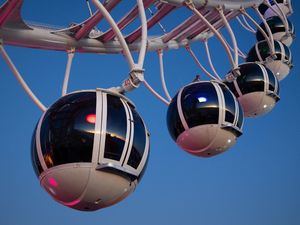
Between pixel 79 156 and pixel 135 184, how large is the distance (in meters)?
1.18

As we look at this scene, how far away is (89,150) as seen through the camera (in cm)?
714

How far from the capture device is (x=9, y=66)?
480 inches

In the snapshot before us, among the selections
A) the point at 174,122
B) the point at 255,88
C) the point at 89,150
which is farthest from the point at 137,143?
the point at 255,88

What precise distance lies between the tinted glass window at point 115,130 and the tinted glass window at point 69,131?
0.79ft

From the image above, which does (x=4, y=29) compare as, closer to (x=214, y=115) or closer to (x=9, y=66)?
(x=9, y=66)

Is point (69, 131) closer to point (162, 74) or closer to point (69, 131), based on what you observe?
point (69, 131)

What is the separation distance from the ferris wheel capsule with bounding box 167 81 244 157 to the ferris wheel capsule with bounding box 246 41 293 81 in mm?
6862

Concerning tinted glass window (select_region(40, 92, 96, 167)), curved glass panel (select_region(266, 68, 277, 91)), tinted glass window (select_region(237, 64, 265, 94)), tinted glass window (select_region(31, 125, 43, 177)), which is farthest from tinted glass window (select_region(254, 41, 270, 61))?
tinted glass window (select_region(31, 125, 43, 177))

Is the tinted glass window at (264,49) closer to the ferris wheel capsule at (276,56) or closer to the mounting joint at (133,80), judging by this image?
the ferris wheel capsule at (276,56)

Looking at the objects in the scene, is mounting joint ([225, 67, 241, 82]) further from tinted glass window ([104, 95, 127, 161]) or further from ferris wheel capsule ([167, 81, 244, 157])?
tinted glass window ([104, 95, 127, 161])

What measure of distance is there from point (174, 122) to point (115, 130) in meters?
4.85

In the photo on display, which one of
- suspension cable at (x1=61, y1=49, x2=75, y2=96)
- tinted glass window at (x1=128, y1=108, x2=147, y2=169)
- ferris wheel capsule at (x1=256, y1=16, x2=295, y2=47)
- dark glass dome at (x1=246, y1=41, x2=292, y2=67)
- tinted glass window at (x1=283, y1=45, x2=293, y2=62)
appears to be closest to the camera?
tinted glass window at (x1=128, y1=108, x2=147, y2=169)

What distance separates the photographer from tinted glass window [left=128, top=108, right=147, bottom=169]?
7.52 metres

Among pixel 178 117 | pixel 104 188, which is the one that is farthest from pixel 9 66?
pixel 104 188
